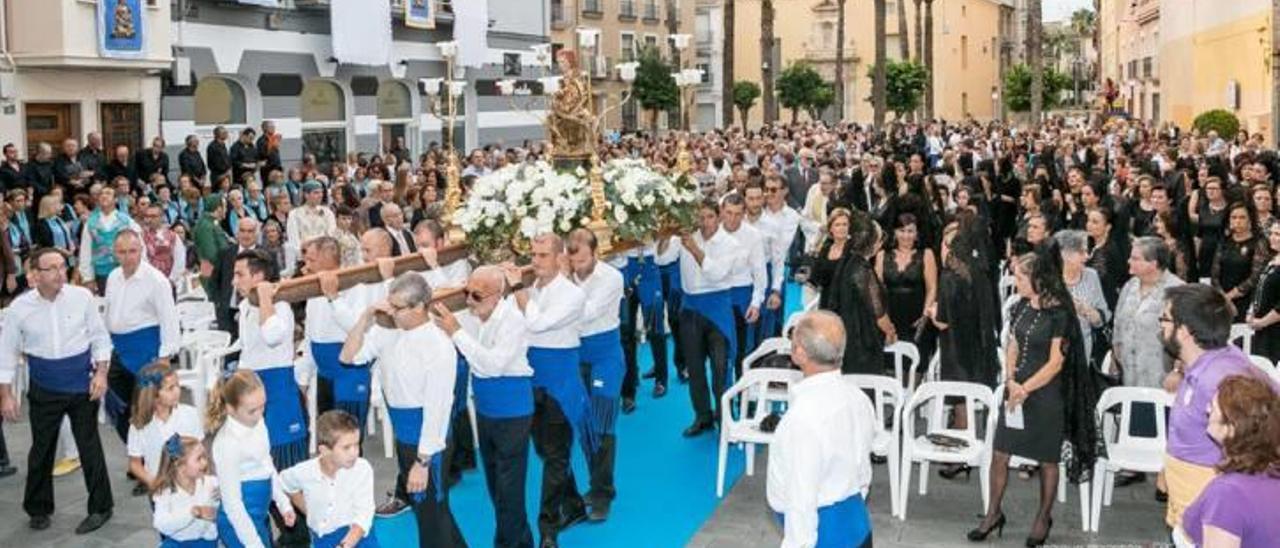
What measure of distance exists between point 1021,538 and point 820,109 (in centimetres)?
5885

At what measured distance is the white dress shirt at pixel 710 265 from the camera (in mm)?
10312

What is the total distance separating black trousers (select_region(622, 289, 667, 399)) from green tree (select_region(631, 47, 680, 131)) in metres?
37.5

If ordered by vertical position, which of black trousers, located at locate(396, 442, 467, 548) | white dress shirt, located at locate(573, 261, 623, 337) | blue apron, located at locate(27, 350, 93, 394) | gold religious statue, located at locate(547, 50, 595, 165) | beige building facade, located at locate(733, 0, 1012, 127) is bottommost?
black trousers, located at locate(396, 442, 467, 548)

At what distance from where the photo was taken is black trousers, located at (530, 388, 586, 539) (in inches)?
318

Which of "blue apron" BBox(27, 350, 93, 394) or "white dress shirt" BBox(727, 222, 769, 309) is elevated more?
"white dress shirt" BBox(727, 222, 769, 309)

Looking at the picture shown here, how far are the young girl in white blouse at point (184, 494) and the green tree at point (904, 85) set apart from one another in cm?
5805

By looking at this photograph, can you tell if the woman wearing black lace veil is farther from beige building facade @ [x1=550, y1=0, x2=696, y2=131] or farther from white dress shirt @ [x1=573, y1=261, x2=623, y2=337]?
beige building facade @ [x1=550, y1=0, x2=696, y2=131]

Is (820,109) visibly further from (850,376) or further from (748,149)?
(850,376)

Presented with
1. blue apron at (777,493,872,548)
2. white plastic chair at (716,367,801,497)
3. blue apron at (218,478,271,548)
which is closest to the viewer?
blue apron at (777,493,872,548)

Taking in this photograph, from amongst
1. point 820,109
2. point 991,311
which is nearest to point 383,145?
point 991,311

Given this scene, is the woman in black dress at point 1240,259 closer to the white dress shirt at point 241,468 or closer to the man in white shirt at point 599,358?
the man in white shirt at point 599,358

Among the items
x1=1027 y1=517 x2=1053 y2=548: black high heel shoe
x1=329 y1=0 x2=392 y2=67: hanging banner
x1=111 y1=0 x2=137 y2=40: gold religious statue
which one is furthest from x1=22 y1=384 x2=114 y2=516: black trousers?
x1=329 y1=0 x2=392 y2=67: hanging banner

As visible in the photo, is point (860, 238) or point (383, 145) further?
point (383, 145)

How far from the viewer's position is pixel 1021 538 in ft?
26.2
